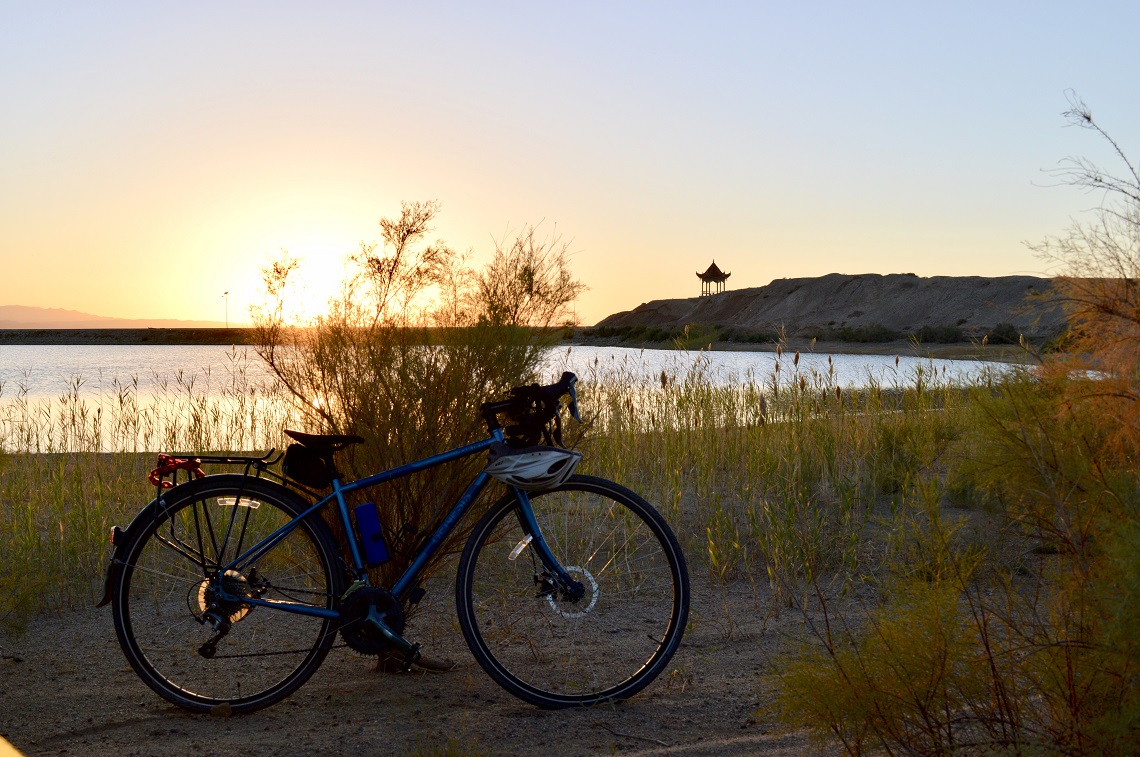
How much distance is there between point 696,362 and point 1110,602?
8.16 metres

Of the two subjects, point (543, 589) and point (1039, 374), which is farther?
point (543, 589)

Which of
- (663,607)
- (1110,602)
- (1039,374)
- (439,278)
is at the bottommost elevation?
(663,607)

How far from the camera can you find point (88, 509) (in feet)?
21.1

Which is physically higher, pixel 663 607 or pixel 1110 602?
pixel 1110 602

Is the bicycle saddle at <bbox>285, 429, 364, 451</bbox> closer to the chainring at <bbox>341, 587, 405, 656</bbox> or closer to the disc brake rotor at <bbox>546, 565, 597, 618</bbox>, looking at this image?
the chainring at <bbox>341, 587, 405, 656</bbox>

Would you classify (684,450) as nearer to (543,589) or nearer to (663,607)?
(663,607)

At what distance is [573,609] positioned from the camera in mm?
3451

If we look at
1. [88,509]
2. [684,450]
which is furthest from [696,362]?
[88,509]

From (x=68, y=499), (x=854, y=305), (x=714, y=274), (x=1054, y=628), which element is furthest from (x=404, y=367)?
(x=714, y=274)

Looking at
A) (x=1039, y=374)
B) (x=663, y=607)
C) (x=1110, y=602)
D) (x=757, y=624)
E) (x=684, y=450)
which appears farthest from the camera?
(x=684, y=450)

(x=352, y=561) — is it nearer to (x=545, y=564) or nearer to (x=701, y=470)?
(x=545, y=564)

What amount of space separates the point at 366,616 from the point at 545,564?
692 mm

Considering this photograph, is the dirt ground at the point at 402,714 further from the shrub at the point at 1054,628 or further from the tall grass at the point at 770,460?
the tall grass at the point at 770,460

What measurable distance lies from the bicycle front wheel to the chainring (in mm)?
257
